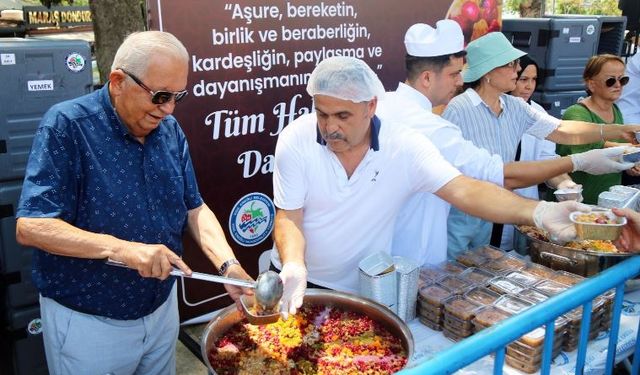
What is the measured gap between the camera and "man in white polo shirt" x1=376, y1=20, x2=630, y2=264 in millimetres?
2539

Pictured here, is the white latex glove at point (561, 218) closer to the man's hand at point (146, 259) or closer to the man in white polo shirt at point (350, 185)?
the man in white polo shirt at point (350, 185)

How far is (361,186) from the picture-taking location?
2.27 m

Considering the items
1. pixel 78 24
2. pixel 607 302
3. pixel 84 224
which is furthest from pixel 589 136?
pixel 78 24

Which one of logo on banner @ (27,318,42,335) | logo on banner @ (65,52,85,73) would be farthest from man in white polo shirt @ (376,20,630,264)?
logo on banner @ (27,318,42,335)

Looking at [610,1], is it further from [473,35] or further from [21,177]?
[21,177]

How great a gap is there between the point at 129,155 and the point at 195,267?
1.72 meters

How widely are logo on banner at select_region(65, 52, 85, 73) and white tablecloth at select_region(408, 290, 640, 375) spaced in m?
2.06

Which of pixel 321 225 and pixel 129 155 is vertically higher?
pixel 129 155

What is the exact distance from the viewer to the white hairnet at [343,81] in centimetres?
208

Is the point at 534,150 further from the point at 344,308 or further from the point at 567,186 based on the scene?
the point at 344,308

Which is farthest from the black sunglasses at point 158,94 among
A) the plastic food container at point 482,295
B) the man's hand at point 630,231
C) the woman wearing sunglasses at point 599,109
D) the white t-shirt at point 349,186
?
the woman wearing sunglasses at point 599,109

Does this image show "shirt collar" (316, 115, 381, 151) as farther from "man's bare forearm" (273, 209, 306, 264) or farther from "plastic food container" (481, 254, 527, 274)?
"plastic food container" (481, 254, 527, 274)

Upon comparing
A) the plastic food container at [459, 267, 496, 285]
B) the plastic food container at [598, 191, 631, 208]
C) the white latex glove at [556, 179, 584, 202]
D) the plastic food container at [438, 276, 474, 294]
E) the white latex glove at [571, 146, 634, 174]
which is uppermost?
the white latex glove at [571, 146, 634, 174]

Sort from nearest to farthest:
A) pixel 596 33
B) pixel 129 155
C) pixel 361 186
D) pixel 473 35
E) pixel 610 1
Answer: pixel 129 155 < pixel 361 186 < pixel 473 35 < pixel 596 33 < pixel 610 1
